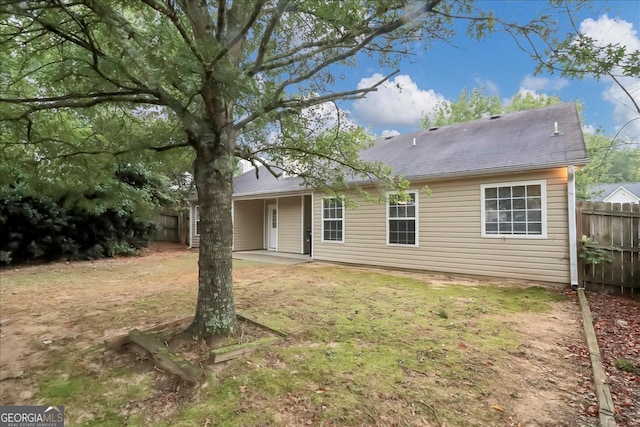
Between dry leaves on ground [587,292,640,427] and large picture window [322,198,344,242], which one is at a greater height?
large picture window [322,198,344,242]

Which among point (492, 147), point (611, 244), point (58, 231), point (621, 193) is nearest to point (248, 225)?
point (58, 231)

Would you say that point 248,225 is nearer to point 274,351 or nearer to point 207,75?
point 274,351

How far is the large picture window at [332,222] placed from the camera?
35.1 feet

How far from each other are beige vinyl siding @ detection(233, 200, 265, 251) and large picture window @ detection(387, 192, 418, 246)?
24.8ft

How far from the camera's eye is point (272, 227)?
1483 centimetres

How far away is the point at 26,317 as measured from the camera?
198 inches

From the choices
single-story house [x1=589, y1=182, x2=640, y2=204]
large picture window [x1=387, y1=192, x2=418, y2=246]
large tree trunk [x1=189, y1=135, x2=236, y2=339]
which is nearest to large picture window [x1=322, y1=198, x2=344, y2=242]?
large picture window [x1=387, y1=192, x2=418, y2=246]

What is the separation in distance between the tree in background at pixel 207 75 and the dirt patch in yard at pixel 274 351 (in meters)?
1.44

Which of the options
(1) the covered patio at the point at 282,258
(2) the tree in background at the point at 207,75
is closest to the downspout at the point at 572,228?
(2) the tree in background at the point at 207,75

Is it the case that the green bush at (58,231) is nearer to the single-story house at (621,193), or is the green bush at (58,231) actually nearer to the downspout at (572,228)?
the downspout at (572,228)

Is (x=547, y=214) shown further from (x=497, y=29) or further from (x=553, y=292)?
(x=497, y=29)

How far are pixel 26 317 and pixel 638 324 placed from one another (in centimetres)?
906

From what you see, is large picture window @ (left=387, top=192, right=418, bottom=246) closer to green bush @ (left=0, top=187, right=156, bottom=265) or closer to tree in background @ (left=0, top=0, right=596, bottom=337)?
tree in background @ (left=0, top=0, right=596, bottom=337)

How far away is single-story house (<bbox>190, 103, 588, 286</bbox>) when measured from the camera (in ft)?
22.9
